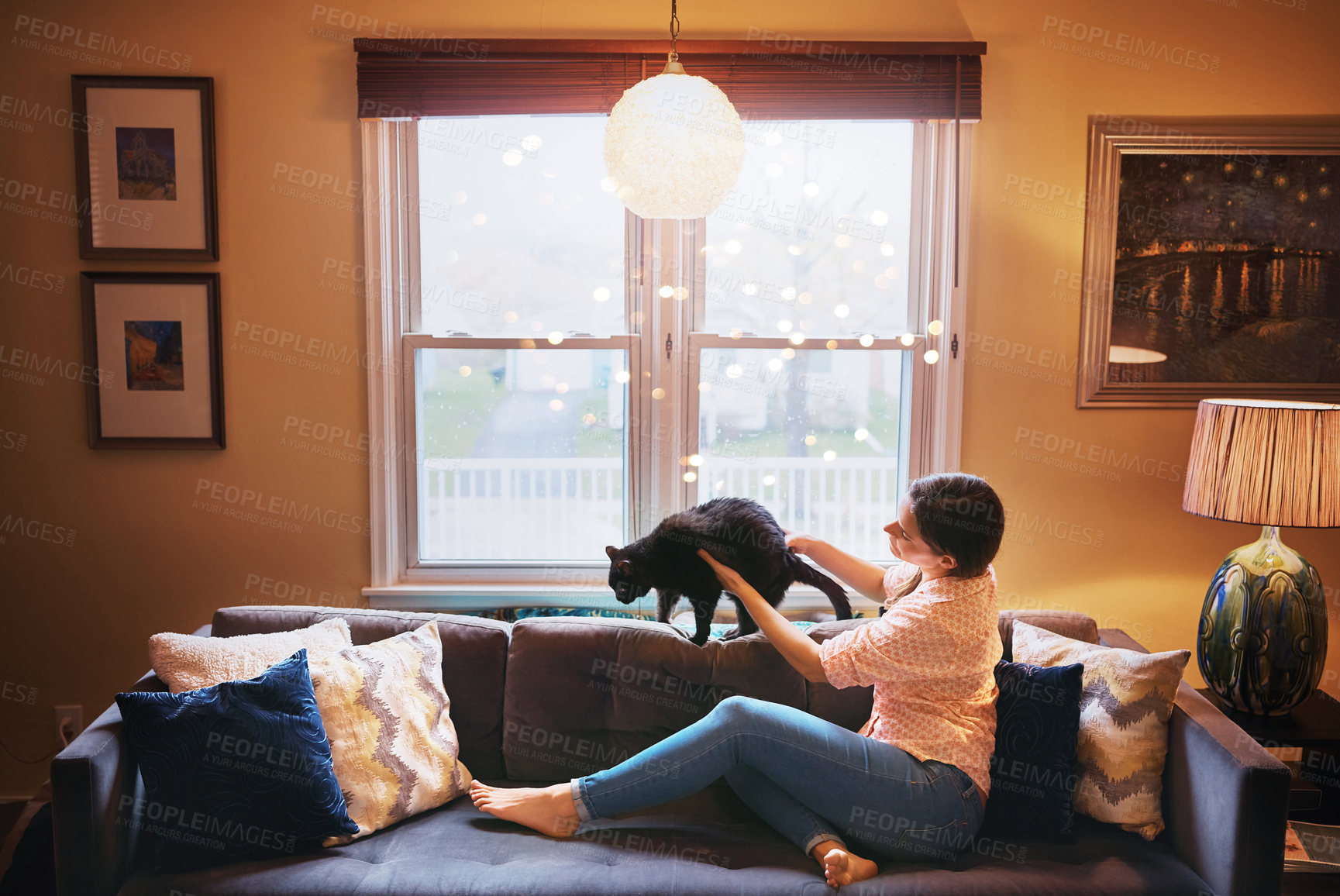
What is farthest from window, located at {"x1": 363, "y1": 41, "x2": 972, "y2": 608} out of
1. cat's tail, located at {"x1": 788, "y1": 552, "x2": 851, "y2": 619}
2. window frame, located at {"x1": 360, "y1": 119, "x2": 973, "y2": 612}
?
cat's tail, located at {"x1": 788, "y1": 552, "x2": 851, "y2": 619}

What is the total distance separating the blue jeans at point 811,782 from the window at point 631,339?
80 centimetres

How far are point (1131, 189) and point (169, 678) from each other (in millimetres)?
2678

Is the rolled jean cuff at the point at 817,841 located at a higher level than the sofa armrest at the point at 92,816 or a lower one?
lower

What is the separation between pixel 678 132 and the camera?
1.84 metres

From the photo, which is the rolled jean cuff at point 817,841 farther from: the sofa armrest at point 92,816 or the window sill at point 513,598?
the sofa armrest at point 92,816

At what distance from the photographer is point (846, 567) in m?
2.06

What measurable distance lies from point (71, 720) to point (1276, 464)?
3300 mm

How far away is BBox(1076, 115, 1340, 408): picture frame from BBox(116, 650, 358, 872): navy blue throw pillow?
7.19 ft

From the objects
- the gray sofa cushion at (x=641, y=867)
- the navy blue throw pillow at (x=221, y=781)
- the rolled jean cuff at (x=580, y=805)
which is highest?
the navy blue throw pillow at (x=221, y=781)

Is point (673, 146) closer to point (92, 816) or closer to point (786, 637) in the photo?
point (786, 637)

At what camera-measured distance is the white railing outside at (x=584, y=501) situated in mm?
2543

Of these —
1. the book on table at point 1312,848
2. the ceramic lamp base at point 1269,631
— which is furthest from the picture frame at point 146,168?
the book on table at point 1312,848

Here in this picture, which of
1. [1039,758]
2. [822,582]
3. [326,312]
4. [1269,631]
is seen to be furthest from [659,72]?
[1269,631]

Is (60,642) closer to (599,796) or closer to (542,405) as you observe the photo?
(542,405)
